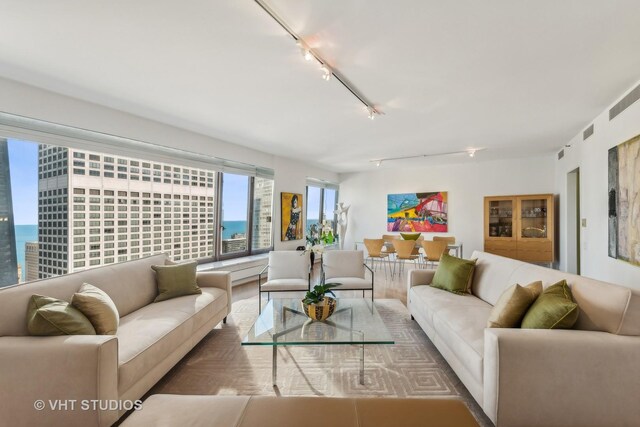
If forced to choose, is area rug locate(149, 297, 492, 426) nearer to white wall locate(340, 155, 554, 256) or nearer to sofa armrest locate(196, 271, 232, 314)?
sofa armrest locate(196, 271, 232, 314)

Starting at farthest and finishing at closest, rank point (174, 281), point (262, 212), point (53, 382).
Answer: point (262, 212) < point (174, 281) < point (53, 382)

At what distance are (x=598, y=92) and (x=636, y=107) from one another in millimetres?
365

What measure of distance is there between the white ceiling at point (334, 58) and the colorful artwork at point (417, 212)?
3508mm

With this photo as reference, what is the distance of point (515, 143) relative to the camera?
512 cm

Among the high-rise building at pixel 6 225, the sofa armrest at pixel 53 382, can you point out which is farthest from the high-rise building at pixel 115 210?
the sofa armrest at pixel 53 382

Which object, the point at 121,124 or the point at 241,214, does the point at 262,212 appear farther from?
the point at 121,124

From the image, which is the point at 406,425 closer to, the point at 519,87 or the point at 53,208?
the point at 519,87

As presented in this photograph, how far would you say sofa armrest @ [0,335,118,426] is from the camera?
1499 mm

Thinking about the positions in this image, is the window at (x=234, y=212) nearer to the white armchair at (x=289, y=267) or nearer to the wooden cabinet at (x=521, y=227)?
the white armchair at (x=289, y=267)

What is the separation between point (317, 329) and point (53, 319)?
67.4 inches

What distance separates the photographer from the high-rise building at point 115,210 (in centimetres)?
325

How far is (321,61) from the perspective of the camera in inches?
92.0

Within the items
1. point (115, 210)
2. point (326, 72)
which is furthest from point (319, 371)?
point (115, 210)

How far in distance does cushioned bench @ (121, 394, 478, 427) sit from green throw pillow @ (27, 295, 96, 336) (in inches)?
33.4
